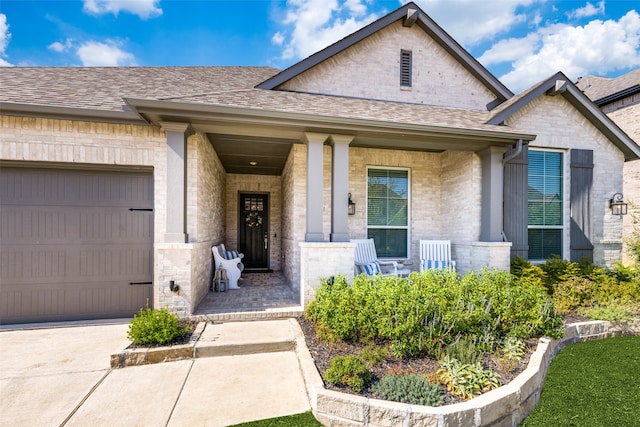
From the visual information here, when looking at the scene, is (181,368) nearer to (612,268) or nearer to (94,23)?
(94,23)

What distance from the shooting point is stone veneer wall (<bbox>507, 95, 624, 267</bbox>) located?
21.3 feet

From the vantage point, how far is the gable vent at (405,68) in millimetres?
6855

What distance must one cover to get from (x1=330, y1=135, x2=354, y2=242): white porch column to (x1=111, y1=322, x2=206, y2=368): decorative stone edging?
2586 mm

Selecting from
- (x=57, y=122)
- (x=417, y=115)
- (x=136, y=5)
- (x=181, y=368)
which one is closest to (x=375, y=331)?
(x=181, y=368)

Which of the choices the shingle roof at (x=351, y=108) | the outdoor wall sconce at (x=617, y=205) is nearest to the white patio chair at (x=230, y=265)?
the shingle roof at (x=351, y=108)

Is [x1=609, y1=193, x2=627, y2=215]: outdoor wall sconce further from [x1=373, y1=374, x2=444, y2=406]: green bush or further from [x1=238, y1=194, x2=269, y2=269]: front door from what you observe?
[x1=238, y1=194, x2=269, y2=269]: front door

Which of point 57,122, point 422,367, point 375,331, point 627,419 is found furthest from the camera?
point 57,122

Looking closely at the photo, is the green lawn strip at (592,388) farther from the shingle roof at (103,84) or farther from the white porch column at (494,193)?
the shingle roof at (103,84)

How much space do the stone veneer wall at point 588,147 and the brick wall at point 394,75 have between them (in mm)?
1198

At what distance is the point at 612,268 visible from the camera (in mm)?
6727

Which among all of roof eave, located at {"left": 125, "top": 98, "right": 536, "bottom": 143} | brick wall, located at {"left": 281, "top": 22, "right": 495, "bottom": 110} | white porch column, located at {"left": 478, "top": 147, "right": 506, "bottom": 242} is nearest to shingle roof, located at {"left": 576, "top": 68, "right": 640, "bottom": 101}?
brick wall, located at {"left": 281, "top": 22, "right": 495, "bottom": 110}

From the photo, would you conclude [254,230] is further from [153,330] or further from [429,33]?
[429,33]

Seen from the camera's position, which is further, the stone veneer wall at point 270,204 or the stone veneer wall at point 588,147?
the stone veneer wall at point 270,204

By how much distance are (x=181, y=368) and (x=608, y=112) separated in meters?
15.0
